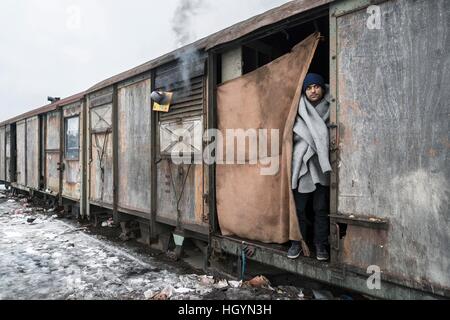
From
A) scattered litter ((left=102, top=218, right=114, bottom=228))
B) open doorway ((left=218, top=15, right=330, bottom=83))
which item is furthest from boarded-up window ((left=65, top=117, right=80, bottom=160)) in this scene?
open doorway ((left=218, top=15, right=330, bottom=83))

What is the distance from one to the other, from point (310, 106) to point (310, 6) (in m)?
0.86

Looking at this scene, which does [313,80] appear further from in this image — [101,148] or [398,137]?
[101,148]

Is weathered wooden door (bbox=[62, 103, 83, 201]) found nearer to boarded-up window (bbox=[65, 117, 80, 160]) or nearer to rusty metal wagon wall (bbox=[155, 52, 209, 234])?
boarded-up window (bbox=[65, 117, 80, 160])

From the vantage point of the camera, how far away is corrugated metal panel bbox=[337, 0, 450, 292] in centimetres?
205

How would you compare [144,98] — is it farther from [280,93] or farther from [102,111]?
[280,93]

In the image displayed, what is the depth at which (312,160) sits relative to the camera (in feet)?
9.25

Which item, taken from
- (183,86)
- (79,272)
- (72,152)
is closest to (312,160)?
(183,86)

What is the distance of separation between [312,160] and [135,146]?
354cm

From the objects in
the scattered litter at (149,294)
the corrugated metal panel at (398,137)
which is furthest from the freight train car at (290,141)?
the scattered litter at (149,294)

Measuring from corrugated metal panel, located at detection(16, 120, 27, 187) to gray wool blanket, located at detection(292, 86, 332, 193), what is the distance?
11.3 meters

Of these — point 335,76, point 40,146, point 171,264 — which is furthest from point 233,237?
point 40,146

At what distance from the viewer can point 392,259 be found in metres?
2.28

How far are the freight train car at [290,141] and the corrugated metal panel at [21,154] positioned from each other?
7.08 m

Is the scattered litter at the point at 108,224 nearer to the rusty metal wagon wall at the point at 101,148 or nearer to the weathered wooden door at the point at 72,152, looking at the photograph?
the rusty metal wagon wall at the point at 101,148
